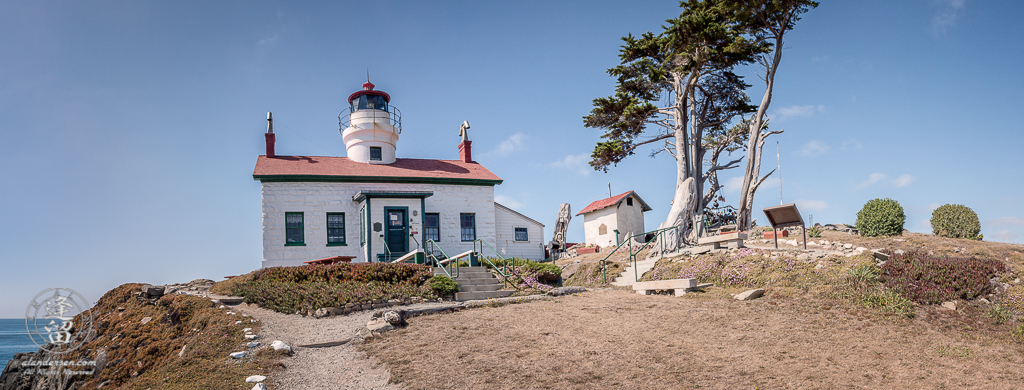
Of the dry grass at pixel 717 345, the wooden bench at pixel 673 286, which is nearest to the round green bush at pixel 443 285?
the dry grass at pixel 717 345

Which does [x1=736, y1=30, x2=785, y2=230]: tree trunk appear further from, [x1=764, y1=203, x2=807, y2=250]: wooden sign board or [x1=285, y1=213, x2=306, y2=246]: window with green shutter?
[x1=285, y1=213, x2=306, y2=246]: window with green shutter

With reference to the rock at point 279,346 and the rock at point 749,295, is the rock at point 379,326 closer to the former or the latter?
the rock at point 279,346

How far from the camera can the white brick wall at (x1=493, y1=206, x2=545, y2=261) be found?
22.7 m

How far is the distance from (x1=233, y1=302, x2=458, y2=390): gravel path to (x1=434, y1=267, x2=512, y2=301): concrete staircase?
7.77ft

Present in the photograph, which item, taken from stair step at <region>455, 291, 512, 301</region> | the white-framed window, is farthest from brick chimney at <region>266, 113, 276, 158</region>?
stair step at <region>455, 291, 512, 301</region>

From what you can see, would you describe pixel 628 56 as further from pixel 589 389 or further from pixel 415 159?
pixel 589 389

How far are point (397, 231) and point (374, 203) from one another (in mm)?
1298

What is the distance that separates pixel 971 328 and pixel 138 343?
15.5 metres

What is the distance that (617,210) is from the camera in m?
26.6

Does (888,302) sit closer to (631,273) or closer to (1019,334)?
(1019,334)

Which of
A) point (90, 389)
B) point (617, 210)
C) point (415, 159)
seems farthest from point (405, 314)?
point (617, 210)

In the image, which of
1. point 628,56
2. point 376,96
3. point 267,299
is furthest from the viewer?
point 376,96

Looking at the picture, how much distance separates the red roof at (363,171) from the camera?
64.7 ft

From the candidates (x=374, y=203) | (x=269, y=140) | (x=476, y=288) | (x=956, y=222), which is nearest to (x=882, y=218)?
(x=956, y=222)
